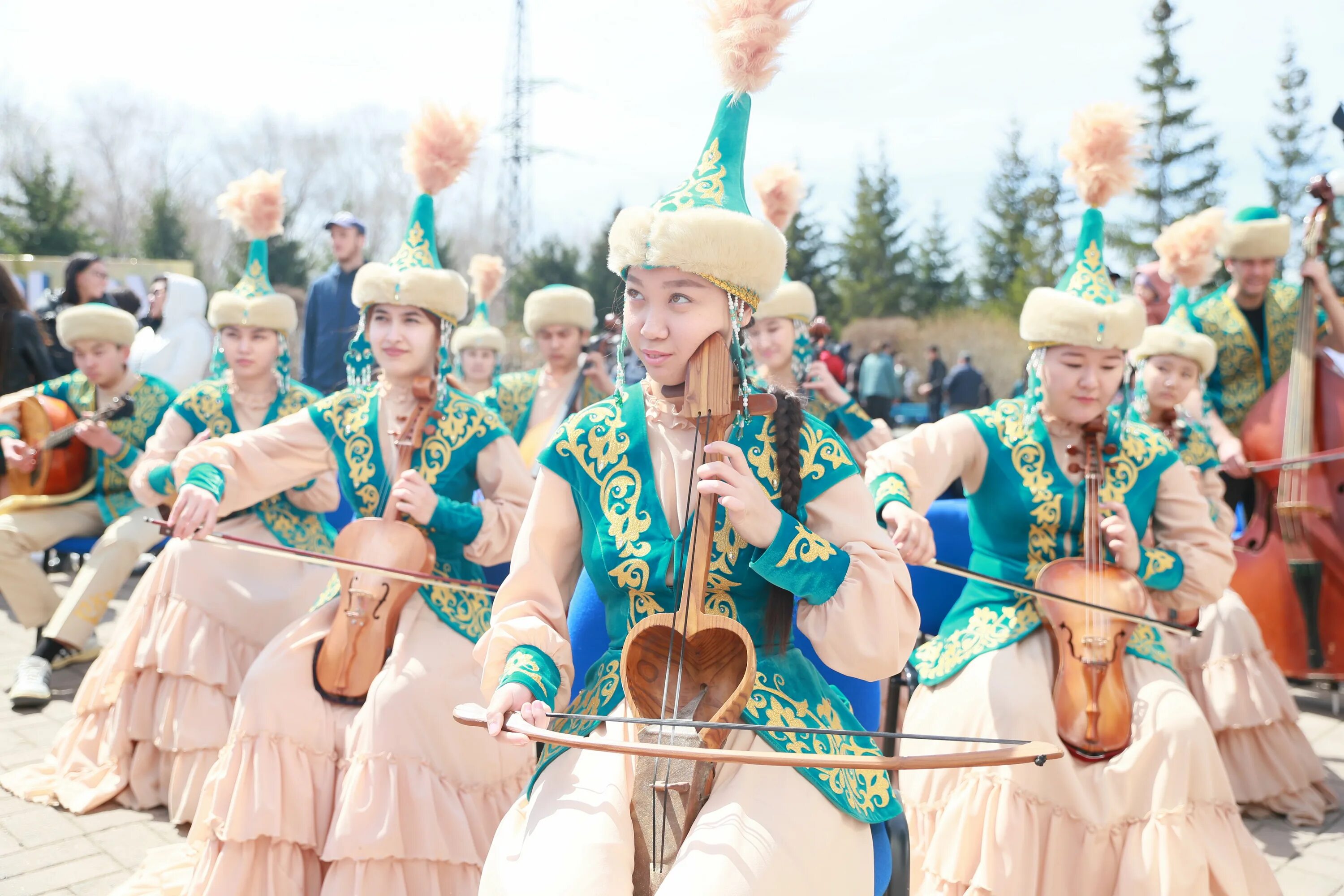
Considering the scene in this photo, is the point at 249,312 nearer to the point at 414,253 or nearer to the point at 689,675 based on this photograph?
the point at 414,253

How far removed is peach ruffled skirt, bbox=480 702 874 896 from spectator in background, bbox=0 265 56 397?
6.51m

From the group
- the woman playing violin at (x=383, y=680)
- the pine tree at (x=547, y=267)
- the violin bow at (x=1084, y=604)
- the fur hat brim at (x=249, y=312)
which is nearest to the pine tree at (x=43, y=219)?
the pine tree at (x=547, y=267)

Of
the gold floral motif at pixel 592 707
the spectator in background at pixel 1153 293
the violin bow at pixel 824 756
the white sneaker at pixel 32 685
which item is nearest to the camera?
the violin bow at pixel 824 756

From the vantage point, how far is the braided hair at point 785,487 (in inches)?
90.4

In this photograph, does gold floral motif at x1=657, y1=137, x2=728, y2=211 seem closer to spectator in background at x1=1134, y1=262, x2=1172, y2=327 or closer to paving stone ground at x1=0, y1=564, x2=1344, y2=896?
paving stone ground at x1=0, y1=564, x2=1344, y2=896

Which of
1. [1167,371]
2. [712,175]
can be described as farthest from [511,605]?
[1167,371]

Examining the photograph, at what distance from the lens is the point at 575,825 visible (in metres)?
1.95

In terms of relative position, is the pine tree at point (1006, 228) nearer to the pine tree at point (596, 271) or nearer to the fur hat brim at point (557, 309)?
the pine tree at point (596, 271)

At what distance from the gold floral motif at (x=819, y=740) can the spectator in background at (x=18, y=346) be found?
6.74 meters

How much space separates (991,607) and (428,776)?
69.9 inches

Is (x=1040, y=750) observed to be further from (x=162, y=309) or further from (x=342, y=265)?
(x=162, y=309)

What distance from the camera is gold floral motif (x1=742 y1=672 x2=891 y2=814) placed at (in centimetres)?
209

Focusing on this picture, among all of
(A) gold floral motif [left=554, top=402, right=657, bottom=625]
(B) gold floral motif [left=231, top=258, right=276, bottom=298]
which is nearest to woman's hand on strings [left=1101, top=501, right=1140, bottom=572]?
(A) gold floral motif [left=554, top=402, right=657, bottom=625]

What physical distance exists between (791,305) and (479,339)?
3.75 metres
